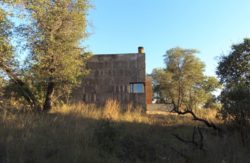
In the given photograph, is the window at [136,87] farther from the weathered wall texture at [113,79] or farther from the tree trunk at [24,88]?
the tree trunk at [24,88]

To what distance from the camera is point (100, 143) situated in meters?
9.31

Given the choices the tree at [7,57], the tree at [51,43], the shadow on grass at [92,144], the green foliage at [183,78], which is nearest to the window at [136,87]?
the tree at [51,43]

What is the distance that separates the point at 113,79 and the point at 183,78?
2991 cm

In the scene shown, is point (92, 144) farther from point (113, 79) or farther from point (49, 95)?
point (113, 79)

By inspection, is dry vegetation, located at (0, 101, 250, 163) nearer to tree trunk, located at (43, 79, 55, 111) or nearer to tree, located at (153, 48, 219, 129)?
tree trunk, located at (43, 79, 55, 111)

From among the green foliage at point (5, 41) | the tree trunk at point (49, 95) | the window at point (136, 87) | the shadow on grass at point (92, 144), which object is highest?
the green foliage at point (5, 41)

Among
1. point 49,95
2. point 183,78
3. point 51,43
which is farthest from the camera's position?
point 183,78

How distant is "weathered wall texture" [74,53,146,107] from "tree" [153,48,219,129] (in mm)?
27089

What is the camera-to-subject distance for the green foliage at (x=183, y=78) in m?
51.9

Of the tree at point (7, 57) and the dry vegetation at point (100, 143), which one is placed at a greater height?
the tree at point (7, 57)

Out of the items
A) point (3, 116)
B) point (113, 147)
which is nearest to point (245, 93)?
point (113, 147)

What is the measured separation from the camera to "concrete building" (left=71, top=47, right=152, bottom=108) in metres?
24.0

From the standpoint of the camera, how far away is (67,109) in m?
15.3

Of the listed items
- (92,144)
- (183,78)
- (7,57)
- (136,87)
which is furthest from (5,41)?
(183,78)
